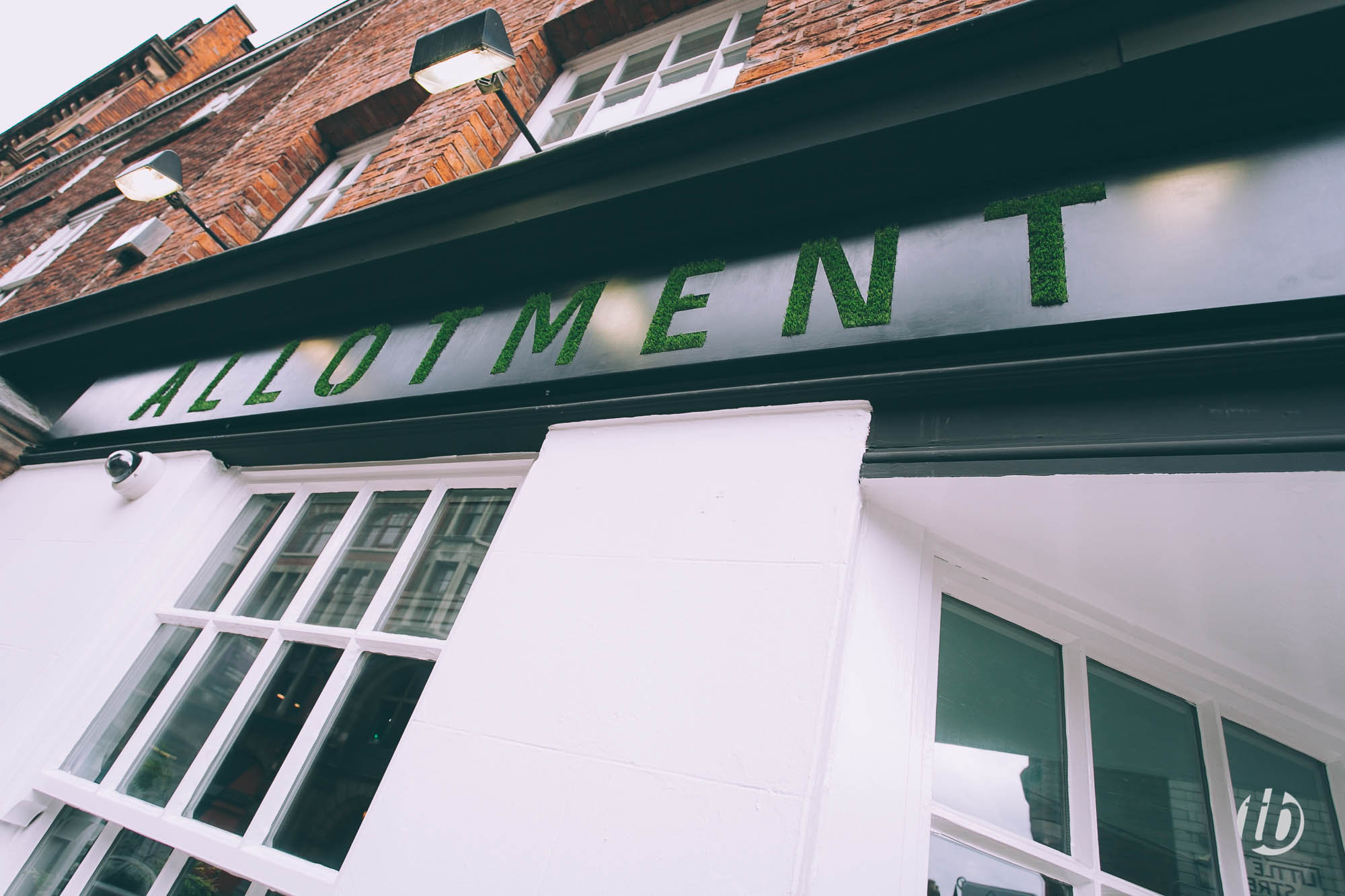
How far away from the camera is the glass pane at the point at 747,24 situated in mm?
4172

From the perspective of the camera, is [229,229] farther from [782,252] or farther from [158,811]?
[782,252]

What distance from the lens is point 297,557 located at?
2955 mm

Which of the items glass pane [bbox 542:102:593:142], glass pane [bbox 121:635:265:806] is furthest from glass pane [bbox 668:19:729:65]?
glass pane [bbox 121:635:265:806]

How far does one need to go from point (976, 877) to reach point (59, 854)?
367 centimetres

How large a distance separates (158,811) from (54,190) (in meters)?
14.7

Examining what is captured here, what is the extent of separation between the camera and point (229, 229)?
17.7ft

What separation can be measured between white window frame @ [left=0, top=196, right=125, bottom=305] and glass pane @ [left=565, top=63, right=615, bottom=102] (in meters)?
8.09

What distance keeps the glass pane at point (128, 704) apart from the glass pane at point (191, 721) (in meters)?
0.21

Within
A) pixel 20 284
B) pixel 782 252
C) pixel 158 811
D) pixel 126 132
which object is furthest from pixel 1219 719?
pixel 126 132

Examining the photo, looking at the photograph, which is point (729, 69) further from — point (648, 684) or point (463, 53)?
point (648, 684)

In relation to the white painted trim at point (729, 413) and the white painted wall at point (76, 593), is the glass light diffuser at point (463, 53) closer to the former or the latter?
the white painted trim at point (729, 413)

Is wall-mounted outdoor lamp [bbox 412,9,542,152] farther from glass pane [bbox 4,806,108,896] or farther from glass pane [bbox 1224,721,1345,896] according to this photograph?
glass pane [bbox 1224,721,1345,896]

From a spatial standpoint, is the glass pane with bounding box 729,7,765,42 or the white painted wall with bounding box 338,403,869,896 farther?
the glass pane with bounding box 729,7,765,42

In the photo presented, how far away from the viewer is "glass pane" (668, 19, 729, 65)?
4.34 metres
